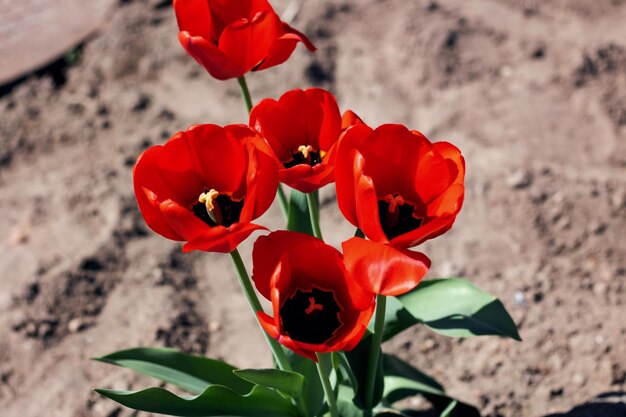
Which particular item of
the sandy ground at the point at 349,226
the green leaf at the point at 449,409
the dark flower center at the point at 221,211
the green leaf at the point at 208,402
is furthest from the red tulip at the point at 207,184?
the sandy ground at the point at 349,226

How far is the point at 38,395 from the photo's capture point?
7.72 ft

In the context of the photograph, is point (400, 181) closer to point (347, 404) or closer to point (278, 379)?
→ point (278, 379)

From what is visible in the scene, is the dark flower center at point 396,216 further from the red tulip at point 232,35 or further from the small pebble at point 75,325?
the small pebble at point 75,325

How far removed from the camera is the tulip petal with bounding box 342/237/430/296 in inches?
45.0

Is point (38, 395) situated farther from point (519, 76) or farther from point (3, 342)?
point (519, 76)

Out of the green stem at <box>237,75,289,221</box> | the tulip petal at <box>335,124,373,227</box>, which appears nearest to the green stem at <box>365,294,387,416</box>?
the tulip petal at <box>335,124,373,227</box>

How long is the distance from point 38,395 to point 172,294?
0.50 meters

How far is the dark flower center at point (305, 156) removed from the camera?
1387 mm

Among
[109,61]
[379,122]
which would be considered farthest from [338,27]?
[109,61]

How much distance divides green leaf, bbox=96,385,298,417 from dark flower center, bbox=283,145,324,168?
1.41 feet

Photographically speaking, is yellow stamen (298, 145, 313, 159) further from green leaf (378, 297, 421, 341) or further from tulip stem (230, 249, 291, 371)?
green leaf (378, 297, 421, 341)

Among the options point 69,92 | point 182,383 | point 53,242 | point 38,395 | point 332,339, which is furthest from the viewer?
point 69,92

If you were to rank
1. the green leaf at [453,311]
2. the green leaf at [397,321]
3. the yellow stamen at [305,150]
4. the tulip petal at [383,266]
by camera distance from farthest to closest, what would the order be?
the green leaf at [397,321], the green leaf at [453,311], the yellow stamen at [305,150], the tulip petal at [383,266]

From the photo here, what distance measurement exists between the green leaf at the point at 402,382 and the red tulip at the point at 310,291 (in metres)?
0.62
